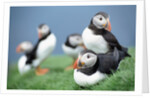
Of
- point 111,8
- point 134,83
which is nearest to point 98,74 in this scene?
point 134,83

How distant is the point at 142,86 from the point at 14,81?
1158 mm

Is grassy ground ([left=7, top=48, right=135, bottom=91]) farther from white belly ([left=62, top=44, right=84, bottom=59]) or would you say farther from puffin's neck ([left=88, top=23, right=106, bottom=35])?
puffin's neck ([left=88, top=23, right=106, bottom=35])

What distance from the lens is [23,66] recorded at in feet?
8.32

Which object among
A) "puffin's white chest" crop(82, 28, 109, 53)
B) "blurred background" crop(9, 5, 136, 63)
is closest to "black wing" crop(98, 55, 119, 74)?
"puffin's white chest" crop(82, 28, 109, 53)

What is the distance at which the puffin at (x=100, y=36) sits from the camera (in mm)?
2156

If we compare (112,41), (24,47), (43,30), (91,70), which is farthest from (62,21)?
(91,70)

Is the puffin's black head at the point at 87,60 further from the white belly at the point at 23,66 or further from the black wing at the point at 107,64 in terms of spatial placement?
the white belly at the point at 23,66

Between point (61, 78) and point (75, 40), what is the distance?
37cm

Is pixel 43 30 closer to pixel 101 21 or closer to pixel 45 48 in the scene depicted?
pixel 45 48

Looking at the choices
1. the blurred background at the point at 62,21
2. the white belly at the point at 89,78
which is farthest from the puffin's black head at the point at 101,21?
the white belly at the point at 89,78

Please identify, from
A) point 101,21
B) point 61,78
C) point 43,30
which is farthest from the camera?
point 43,30

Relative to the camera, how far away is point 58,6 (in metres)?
2.40

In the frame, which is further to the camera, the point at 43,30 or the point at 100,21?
the point at 43,30
